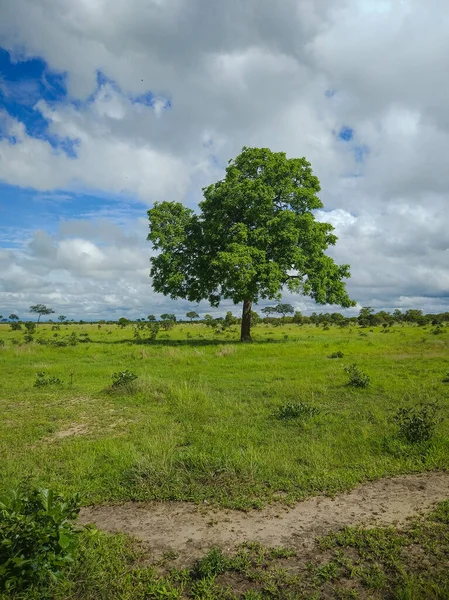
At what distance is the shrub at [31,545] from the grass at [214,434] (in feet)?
7.98

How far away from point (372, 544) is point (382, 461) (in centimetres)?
297

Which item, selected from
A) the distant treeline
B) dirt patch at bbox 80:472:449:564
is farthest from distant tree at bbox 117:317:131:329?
dirt patch at bbox 80:472:449:564

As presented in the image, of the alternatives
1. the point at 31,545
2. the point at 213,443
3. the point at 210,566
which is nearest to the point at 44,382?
the point at 213,443

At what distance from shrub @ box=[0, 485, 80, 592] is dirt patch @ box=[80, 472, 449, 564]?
144 cm

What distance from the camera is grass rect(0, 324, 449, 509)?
693 cm

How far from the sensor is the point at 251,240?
30922 millimetres

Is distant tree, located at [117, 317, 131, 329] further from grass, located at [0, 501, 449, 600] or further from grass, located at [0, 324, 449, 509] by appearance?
grass, located at [0, 501, 449, 600]

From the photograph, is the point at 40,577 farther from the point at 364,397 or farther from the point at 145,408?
the point at 364,397

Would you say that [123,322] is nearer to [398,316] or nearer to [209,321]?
[209,321]

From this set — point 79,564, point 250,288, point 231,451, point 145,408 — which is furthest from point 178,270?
point 79,564

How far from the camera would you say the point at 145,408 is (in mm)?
12219

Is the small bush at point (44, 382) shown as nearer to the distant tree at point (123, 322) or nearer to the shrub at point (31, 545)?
the shrub at point (31, 545)

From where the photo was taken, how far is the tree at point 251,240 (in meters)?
29.8

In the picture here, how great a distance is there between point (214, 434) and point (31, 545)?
18.6ft
